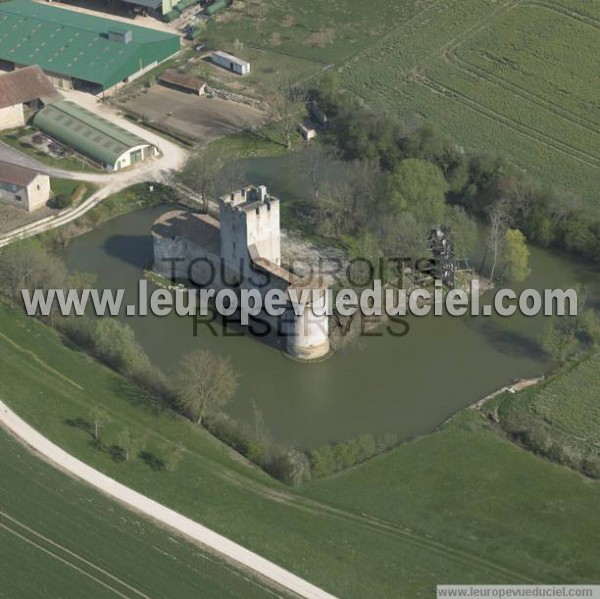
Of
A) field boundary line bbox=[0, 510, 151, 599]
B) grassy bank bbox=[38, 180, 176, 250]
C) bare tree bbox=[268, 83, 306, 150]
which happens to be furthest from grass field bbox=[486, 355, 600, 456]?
bare tree bbox=[268, 83, 306, 150]

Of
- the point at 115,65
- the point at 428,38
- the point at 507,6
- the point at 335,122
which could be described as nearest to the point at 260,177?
the point at 335,122

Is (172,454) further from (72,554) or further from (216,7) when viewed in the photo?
(216,7)

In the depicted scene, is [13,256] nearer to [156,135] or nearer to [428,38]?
[156,135]

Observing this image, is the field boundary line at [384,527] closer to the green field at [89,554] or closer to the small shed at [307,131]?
the green field at [89,554]

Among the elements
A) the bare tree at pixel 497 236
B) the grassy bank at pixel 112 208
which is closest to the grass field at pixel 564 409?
the bare tree at pixel 497 236

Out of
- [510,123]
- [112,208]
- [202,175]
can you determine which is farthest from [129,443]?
[510,123]

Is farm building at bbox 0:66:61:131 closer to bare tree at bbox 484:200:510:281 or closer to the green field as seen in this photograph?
bare tree at bbox 484:200:510:281
